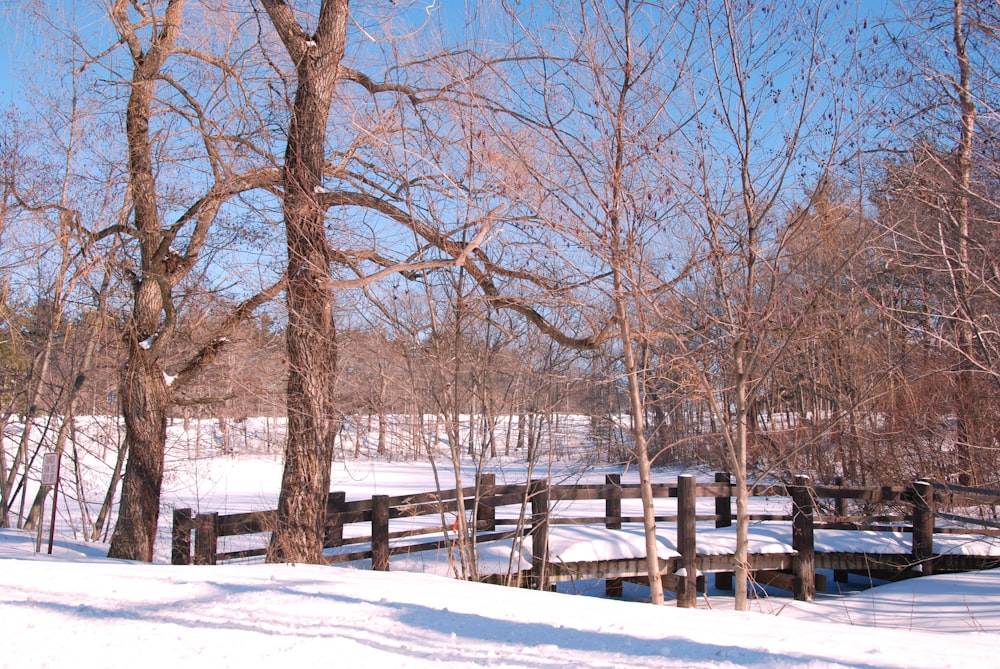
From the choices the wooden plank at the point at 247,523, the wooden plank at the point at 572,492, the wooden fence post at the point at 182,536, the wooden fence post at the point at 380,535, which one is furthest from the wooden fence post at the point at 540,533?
the wooden fence post at the point at 182,536

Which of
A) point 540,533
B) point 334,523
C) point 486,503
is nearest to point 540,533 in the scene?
point 540,533

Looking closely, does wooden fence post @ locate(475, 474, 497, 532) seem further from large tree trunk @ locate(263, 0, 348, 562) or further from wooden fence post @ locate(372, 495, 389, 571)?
large tree trunk @ locate(263, 0, 348, 562)

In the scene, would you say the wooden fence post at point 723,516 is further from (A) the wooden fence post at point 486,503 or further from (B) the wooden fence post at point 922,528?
(A) the wooden fence post at point 486,503

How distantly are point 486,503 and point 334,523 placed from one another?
180 centimetres

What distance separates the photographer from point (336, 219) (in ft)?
30.3

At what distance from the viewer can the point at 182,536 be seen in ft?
29.6

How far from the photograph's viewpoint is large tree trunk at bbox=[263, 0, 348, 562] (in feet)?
28.6

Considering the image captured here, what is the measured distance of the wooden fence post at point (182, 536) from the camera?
29.0ft

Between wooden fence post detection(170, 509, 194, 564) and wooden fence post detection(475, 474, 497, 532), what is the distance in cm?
324

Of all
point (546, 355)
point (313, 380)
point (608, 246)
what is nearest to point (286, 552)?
point (313, 380)

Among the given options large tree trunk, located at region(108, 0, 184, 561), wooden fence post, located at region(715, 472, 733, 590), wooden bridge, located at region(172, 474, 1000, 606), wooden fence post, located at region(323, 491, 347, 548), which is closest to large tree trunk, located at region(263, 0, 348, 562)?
wooden fence post, located at region(323, 491, 347, 548)

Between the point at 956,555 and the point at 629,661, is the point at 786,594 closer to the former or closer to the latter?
the point at 956,555

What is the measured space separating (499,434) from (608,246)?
10.9ft

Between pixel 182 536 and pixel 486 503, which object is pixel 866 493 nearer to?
pixel 486 503
